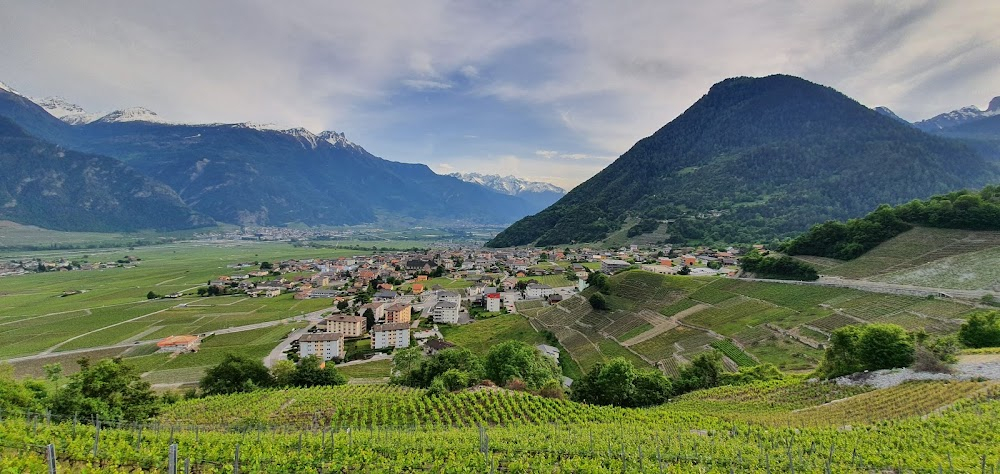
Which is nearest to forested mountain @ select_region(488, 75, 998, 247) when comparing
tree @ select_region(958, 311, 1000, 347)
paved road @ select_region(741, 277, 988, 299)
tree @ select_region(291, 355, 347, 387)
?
paved road @ select_region(741, 277, 988, 299)

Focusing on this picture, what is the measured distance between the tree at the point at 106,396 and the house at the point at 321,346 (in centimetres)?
2703

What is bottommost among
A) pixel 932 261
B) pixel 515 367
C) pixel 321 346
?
pixel 321 346

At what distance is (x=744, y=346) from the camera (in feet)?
153

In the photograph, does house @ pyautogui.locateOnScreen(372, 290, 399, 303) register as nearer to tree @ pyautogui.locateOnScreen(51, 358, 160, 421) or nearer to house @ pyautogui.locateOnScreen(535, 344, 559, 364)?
house @ pyautogui.locateOnScreen(535, 344, 559, 364)

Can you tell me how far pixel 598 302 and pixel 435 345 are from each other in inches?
1172

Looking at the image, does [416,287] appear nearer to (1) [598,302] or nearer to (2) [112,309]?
(1) [598,302]

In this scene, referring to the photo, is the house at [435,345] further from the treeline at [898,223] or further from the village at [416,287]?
the treeline at [898,223]

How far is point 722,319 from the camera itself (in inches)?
2164

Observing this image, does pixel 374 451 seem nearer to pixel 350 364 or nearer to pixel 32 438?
pixel 32 438

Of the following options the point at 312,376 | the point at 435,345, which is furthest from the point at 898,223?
the point at 312,376

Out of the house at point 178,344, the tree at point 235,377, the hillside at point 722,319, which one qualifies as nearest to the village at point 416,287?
the house at point 178,344

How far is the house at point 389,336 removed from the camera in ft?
215

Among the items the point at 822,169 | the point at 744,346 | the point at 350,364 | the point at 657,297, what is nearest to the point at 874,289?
the point at 744,346

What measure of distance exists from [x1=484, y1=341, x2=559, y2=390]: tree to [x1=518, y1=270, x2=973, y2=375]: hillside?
13.1 meters
